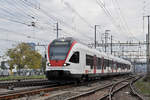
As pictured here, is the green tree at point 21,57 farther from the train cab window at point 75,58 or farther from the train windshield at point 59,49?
the train cab window at point 75,58

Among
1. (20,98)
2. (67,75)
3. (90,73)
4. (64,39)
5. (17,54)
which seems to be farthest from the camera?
(17,54)

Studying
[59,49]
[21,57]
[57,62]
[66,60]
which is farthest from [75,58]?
[21,57]

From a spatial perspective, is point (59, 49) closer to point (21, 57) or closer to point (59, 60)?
point (59, 60)

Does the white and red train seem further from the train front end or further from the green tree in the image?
the green tree

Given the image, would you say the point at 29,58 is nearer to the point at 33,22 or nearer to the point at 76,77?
the point at 33,22

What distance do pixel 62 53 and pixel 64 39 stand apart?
59.9 inches

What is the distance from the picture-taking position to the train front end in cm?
1753

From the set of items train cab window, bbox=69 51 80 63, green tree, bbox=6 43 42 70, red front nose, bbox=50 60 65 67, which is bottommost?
red front nose, bbox=50 60 65 67

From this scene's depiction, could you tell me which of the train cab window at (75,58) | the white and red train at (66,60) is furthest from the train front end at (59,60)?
the train cab window at (75,58)

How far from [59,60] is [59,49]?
3.47ft

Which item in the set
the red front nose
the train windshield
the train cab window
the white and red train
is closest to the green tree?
the white and red train

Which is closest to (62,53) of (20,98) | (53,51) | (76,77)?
(53,51)

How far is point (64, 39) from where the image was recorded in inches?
755

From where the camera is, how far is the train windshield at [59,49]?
59.1 ft
